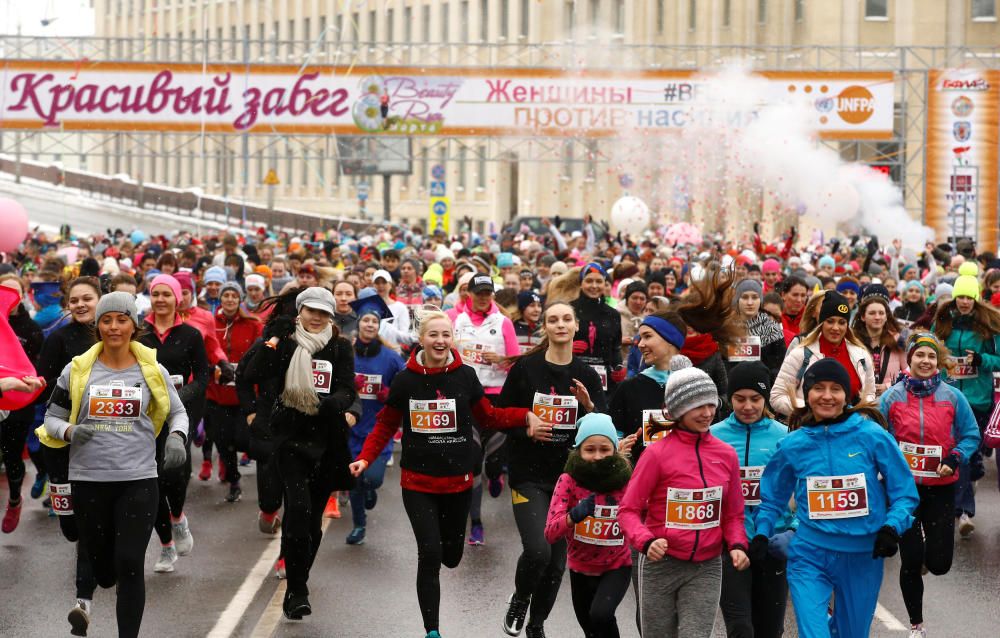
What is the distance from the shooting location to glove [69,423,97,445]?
7.85 metres

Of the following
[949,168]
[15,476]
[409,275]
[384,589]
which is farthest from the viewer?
[949,168]

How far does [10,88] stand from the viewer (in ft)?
116

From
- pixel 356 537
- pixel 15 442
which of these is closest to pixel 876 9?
pixel 356 537

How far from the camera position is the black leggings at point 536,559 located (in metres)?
8.32

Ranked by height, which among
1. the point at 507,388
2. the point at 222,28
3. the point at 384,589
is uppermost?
the point at 222,28

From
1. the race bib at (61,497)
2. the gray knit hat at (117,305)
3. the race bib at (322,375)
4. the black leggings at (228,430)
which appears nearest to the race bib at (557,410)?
the race bib at (322,375)

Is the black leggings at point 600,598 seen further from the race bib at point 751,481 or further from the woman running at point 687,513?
the race bib at point 751,481

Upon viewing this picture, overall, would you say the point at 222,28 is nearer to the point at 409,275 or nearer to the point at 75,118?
the point at 75,118

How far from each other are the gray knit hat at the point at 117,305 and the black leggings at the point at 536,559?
6.94 ft

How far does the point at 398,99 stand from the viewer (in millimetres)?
35750

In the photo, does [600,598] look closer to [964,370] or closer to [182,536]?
[182,536]

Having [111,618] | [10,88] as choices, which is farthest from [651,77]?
[111,618]

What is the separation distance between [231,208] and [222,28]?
73.5 ft

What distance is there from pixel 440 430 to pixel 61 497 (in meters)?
2.19
